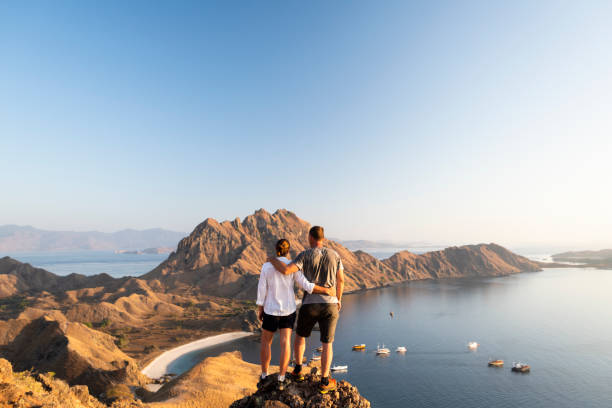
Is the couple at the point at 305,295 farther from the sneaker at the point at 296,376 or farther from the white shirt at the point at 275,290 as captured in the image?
the sneaker at the point at 296,376

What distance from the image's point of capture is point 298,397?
9984 mm

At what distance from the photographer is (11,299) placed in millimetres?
136125

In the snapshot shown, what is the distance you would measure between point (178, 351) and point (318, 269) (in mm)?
93991

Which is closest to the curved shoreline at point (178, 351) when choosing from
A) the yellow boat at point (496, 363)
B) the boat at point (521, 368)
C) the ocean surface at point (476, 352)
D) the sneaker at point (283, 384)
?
the ocean surface at point (476, 352)

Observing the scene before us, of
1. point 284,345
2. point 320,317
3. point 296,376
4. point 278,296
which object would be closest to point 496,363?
point 296,376

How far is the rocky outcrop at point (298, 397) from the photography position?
9.97 metres

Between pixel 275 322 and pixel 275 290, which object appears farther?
pixel 275 322

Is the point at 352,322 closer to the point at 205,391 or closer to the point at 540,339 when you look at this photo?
the point at 540,339

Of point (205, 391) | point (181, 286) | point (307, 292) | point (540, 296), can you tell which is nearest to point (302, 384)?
point (307, 292)

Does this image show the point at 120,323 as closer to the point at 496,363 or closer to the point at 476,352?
the point at 476,352

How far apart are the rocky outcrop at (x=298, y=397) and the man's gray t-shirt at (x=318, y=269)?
355cm

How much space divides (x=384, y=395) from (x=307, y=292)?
212ft

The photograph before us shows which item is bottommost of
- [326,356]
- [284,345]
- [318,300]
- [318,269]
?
[326,356]

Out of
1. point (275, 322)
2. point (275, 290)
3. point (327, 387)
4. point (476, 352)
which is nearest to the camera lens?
point (275, 290)
